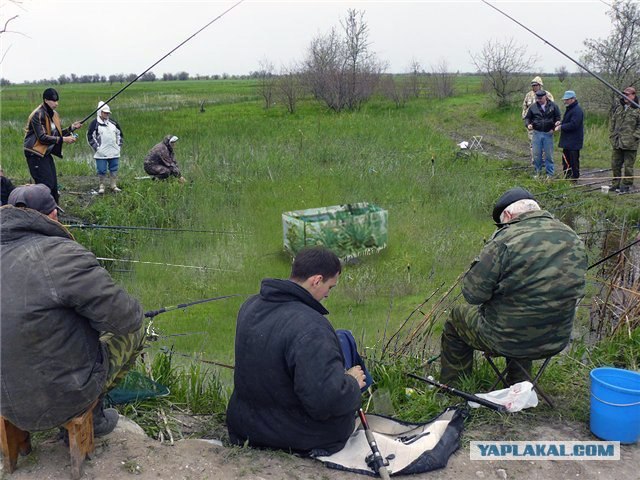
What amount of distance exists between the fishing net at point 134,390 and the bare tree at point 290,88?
65.1 ft

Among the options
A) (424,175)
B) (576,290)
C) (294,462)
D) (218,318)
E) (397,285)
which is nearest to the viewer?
(294,462)

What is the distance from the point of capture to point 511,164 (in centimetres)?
1150

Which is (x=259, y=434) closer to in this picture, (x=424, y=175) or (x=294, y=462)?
(x=294, y=462)

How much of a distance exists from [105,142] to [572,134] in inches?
272

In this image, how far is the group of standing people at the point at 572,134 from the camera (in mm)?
8688

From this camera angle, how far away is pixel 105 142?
29.1ft

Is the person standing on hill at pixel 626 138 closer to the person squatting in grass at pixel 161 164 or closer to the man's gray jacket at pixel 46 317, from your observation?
the person squatting in grass at pixel 161 164

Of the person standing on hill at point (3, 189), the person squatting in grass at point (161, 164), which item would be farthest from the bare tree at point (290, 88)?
the person standing on hill at point (3, 189)

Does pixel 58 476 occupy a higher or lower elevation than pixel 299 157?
lower

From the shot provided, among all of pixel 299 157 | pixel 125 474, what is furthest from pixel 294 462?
pixel 299 157

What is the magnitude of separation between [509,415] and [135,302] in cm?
195

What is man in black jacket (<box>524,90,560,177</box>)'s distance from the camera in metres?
9.62

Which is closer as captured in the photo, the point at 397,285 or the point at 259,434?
the point at 259,434

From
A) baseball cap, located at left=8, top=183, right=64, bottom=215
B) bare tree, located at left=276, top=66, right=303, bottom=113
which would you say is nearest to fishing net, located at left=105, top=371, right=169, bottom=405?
baseball cap, located at left=8, top=183, right=64, bottom=215
